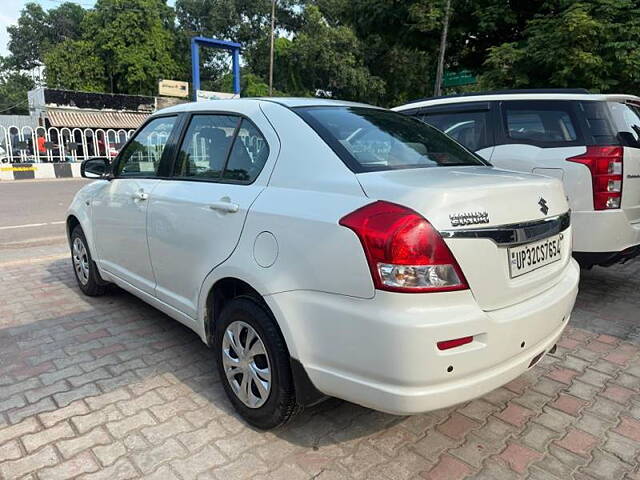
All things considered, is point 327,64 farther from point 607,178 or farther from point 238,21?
point 607,178

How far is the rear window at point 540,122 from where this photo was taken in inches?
171

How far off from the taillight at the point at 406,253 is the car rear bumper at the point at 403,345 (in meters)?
0.05

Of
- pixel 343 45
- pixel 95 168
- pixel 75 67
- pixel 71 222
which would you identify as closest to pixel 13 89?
pixel 75 67

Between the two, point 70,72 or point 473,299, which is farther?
point 70,72

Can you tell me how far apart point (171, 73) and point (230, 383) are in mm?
43729

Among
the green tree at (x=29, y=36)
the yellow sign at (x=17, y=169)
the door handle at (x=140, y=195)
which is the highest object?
the green tree at (x=29, y=36)

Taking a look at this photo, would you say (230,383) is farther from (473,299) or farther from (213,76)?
(213,76)

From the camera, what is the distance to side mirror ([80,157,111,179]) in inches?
163

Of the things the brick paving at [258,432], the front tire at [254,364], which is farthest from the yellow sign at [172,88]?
the front tire at [254,364]

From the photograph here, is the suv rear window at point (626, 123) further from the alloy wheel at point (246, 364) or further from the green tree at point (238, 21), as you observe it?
the green tree at point (238, 21)

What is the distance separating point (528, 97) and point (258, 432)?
152 inches

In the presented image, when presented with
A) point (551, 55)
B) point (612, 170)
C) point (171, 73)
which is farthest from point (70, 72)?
point (612, 170)

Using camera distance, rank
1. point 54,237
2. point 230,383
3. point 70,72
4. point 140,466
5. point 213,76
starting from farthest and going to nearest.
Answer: point 213,76 → point 70,72 → point 54,237 → point 230,383 → point 140,466

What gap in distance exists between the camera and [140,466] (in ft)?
7.57
